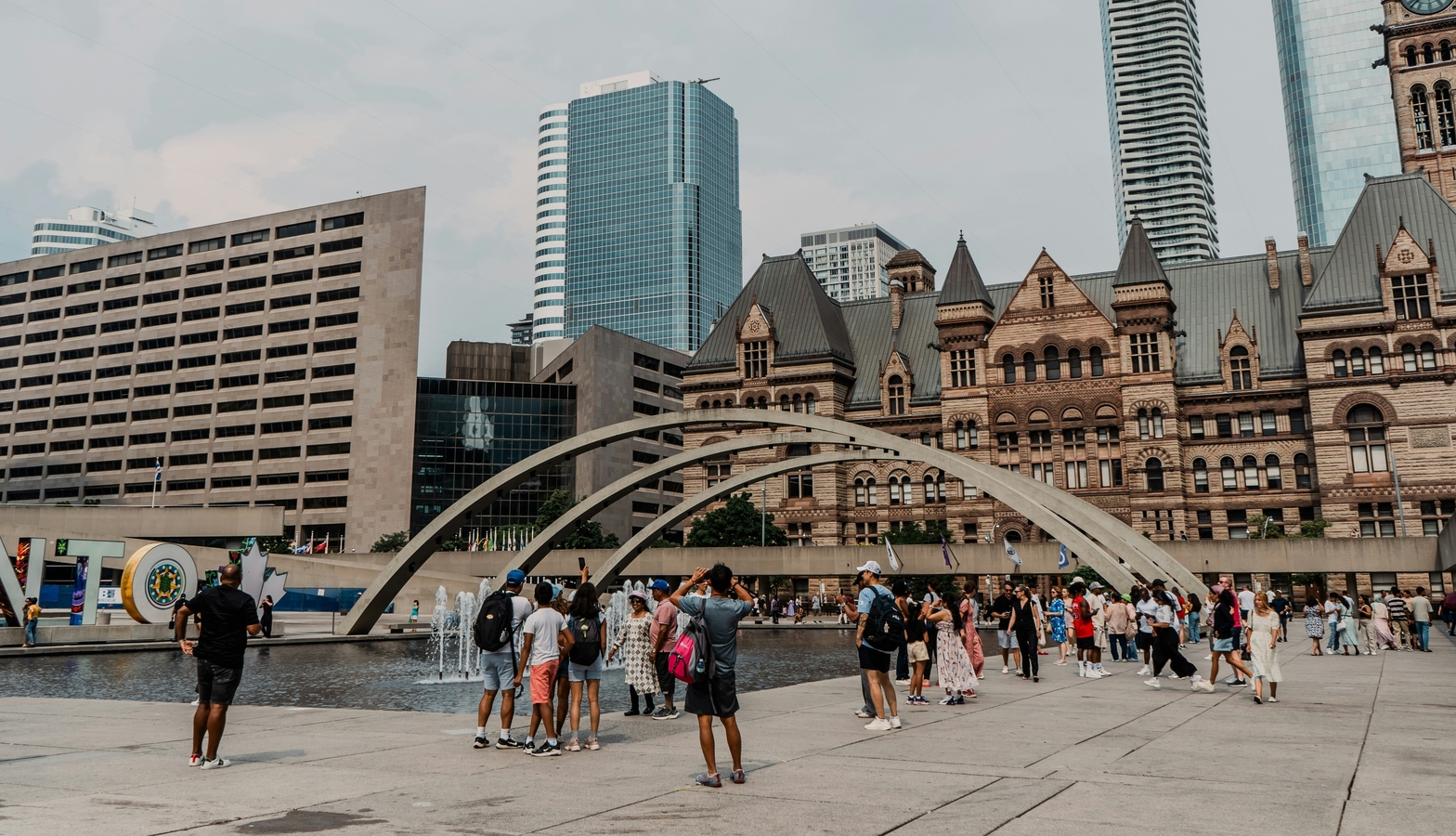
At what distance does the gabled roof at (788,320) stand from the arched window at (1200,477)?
2830 cm

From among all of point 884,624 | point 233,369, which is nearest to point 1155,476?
point 884,624

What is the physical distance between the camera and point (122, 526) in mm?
75250

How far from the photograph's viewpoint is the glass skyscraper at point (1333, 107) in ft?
538

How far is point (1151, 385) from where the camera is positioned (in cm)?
7294

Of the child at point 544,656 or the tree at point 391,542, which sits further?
the tree at point 391,542

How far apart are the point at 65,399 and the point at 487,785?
422 feet

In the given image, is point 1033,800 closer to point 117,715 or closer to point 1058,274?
point 117,715

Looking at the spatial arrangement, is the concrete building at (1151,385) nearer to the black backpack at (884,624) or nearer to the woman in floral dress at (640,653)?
the woman in floral dress at (640,653)

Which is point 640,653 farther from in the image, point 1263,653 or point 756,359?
point 756,359

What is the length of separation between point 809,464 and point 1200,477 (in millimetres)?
44216

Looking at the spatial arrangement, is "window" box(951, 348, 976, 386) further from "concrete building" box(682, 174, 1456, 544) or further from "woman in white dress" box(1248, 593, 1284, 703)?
"woman in white dress" box(1248, 593, 1284, 703)

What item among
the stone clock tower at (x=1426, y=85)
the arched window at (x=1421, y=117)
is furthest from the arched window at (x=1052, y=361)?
the arched window at (x=1421, y=117)

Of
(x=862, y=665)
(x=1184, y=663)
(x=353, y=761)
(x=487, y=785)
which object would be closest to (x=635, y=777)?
(x=487, y=785)

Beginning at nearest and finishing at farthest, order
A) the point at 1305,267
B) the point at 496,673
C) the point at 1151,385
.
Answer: the point at 496,673 < the point at 1151,385 < the point at 1305,267
